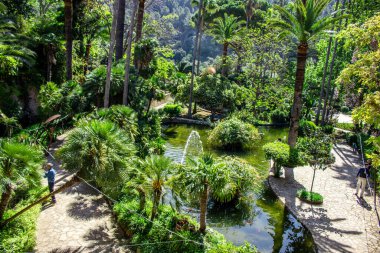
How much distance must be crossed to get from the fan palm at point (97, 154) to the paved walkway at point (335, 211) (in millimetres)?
6748

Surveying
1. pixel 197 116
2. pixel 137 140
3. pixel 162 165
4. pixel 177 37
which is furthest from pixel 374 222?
pixel 177 37

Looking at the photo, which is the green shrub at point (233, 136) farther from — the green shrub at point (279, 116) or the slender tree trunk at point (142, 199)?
the slender tree trunk at point (142, 199)

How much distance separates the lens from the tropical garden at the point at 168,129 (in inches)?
354

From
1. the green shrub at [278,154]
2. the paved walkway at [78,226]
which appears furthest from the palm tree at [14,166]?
the green shrub at [278,154]

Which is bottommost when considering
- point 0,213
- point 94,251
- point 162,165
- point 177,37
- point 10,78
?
point 94,251

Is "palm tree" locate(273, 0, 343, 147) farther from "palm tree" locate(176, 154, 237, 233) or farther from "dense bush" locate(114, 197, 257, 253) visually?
"dense bush" locate(114, 197, 257, 253)

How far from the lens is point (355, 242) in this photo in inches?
422

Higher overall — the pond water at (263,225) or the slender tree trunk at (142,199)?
the slender tree trunk at (142,199)

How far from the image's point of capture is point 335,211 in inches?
510

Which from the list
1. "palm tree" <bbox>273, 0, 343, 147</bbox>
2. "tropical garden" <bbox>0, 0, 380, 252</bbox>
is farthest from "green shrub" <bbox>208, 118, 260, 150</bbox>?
"palm tree" <bbox>273, 0, 343, 147</bbox>

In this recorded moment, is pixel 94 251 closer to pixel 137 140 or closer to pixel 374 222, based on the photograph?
pixel 137 140

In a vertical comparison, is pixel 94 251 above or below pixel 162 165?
below

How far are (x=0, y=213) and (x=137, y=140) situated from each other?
9.05 meters

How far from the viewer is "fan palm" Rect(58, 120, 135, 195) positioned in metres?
8.42
